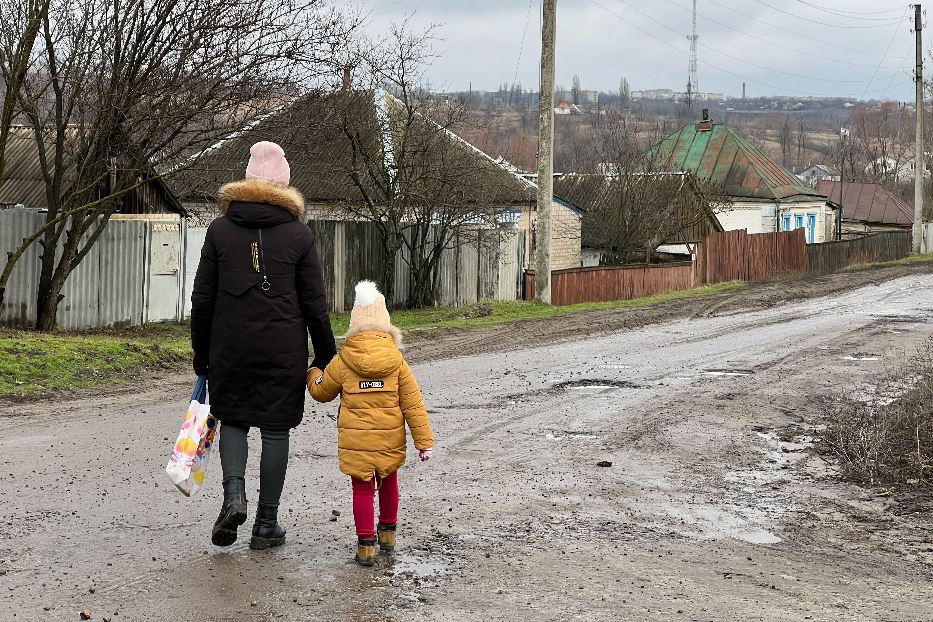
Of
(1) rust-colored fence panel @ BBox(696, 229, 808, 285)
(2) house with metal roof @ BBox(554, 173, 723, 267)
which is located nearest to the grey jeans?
(1) rust-colored fence panel @ BBox(696, 229, 808, 285)

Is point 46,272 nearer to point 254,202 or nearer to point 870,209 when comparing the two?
point 254,202

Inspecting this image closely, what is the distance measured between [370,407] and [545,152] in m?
17.5

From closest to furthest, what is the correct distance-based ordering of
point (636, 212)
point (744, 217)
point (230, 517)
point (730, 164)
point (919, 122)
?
1. point (230, 517)
2. point (636, 212)
3. point (919, 122)
4. point (744, 217)
5. point (730, 164)

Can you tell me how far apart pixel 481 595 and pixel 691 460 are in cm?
395

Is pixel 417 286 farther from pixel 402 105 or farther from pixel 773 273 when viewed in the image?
pixel 773 273

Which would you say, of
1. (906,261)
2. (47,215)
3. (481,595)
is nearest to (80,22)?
(47,215)

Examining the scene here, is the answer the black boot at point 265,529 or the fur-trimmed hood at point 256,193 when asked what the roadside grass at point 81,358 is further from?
the fur-trimmed hood at point 256,193

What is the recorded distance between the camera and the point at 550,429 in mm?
9703

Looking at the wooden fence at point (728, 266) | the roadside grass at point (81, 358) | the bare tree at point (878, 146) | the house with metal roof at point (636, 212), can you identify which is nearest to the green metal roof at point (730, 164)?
the wooden fence at point (728, 266)

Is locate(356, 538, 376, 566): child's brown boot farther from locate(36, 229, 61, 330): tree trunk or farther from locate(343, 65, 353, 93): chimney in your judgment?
locate(343, 65, 353, 93): chimney

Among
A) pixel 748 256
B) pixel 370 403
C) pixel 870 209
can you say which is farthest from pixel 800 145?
pixel 370 403

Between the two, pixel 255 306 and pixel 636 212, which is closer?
pixel 255 306

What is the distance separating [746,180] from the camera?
172ft

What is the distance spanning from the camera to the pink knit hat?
5777 millimetres
